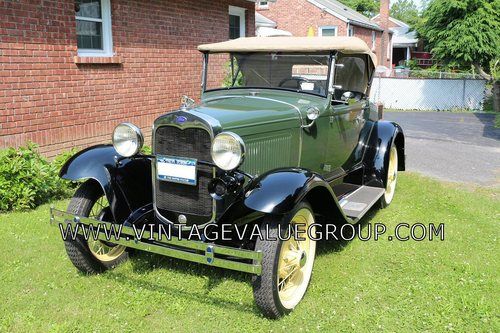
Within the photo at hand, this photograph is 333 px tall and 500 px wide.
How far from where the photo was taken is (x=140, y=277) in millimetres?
3861

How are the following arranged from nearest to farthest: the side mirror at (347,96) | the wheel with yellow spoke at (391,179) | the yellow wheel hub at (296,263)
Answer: the yellow wheel hub at (296,263) → the side mirror at (347,96) → the wheel with yellow spoke at (391,179)

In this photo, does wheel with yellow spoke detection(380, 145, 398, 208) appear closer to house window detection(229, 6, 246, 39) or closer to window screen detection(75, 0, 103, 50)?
window screen detection(75, 0, 103, 50)

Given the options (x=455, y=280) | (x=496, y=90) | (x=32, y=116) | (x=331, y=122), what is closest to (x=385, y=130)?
(x=331, y=122)

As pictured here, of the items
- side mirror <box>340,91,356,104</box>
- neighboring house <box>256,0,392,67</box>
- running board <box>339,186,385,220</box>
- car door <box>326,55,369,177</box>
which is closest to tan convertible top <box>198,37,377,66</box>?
car door <box>326,55,369,177</box>

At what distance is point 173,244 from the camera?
3.17 metres

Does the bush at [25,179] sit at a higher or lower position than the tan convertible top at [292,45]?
lower

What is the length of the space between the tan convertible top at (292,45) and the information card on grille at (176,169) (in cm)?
164

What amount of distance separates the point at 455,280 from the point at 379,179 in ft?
5.65

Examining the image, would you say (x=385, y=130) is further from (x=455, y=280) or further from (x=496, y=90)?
(x=496, y=90)

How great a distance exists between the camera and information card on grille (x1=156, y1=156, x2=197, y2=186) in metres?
3.38

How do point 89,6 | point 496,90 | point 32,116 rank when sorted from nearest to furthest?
point 32,116
point 89,6
point 496,90

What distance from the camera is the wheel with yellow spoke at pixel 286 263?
3059 millimetres

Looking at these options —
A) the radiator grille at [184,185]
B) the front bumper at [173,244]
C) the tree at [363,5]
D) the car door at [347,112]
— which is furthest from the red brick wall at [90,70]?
the tree at [363,5]

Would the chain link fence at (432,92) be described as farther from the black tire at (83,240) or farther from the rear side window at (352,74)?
the black tire at (83,240)
